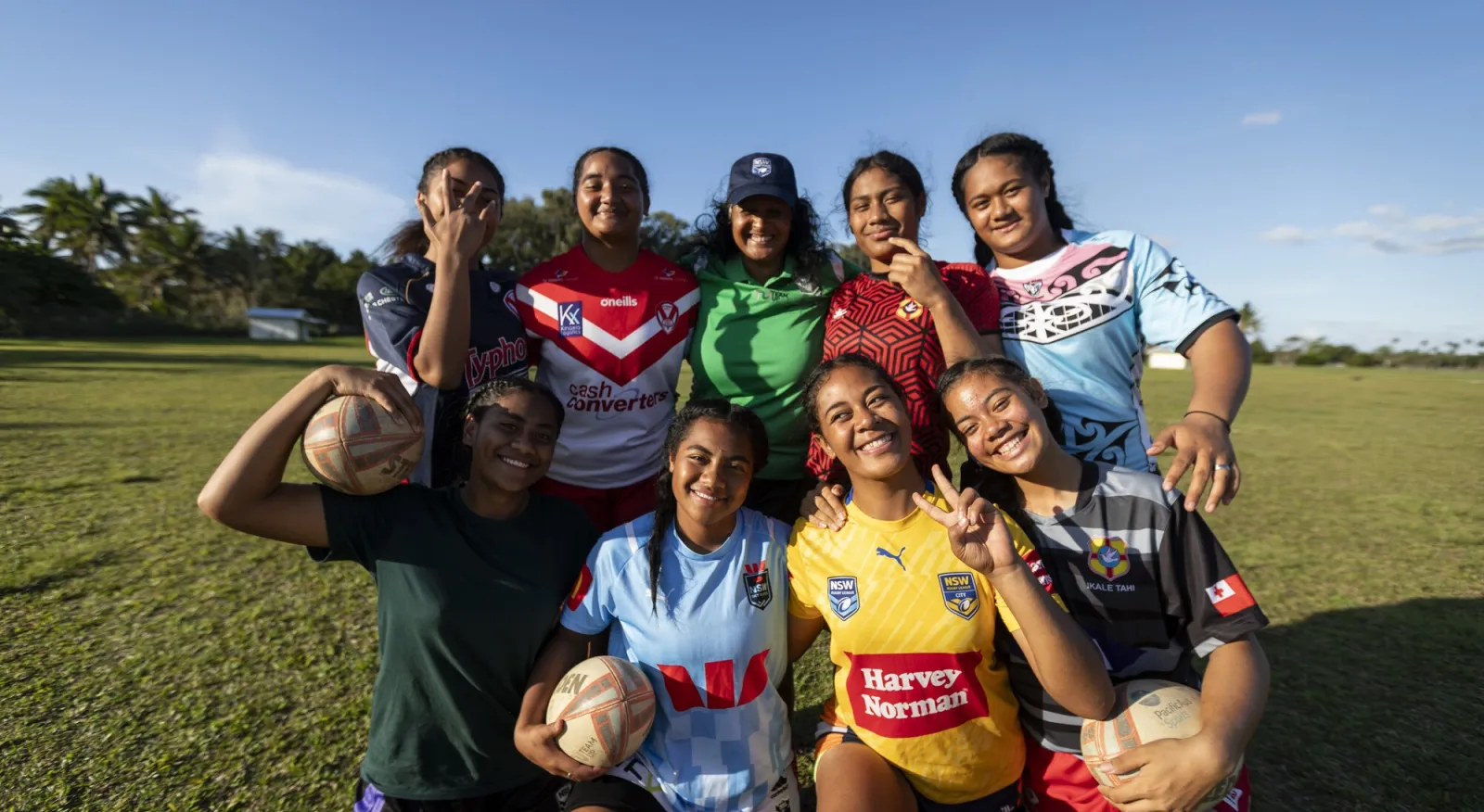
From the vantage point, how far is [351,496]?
2.58m

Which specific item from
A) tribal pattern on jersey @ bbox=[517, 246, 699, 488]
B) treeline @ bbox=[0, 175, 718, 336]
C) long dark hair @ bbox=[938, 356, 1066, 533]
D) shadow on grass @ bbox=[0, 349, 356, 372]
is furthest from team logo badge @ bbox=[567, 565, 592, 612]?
treeline @ bbox=[0, 175, 718, 336]

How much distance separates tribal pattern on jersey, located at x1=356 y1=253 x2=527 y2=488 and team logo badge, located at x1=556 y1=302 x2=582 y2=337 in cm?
19

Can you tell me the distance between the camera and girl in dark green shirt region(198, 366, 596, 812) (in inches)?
96.5

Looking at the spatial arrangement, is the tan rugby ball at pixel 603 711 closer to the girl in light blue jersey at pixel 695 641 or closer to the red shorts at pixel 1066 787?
the girl in light blue jersey at pixel 695 641

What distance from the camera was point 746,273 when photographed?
3.49m

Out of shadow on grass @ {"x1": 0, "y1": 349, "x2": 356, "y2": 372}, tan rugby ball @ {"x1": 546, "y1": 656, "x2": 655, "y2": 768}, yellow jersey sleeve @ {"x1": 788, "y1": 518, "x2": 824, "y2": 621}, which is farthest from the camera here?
shadow on grass @ {"x1": 0, "y1": 349, "x2": 356, "y2": 372}

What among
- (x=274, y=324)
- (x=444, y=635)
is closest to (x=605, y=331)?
(x=444, y=635)

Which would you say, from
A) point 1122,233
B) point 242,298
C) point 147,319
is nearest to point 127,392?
point 1122,233

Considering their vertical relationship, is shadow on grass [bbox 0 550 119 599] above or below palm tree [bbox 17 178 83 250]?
below

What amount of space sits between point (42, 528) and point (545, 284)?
19.4ft

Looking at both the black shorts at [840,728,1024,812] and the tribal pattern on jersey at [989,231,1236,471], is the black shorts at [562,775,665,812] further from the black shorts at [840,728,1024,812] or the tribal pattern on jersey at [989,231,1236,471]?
the tribal pattern on jersey at [989,231,1236,471]

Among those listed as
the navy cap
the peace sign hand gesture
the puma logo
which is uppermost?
the navy cap

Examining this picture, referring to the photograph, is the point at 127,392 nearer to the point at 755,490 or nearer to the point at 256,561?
the point at 256,561

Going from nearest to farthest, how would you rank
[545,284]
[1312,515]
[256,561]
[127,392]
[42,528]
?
1. [545,284]
2. [256,561]
3. [42,528]
4. [1312,515]
5. [127,392]
